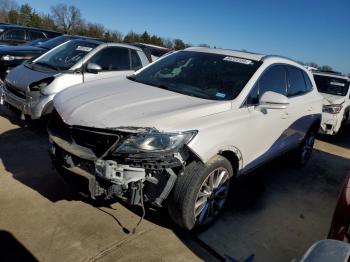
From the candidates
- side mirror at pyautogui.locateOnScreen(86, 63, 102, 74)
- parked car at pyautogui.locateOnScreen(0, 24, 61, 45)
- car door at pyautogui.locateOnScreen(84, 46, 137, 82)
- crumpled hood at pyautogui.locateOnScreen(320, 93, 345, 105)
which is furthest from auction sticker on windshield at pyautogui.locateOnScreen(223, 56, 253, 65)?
parked car at pyautogui.locateOnScreen(0, 24, 61, 45)

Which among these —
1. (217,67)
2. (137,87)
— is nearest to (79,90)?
(137,87)

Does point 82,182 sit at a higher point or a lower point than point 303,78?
lower

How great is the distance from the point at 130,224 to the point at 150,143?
106 centimetres

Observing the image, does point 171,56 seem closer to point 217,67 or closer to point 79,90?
point 217,67

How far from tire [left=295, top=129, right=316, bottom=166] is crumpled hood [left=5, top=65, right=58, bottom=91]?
427 centimetres

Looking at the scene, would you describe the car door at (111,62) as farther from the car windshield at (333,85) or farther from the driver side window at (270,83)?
the car windshield at (333,85)

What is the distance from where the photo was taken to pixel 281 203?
15.1ft

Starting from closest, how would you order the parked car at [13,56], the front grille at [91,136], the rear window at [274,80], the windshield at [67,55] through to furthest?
the front grille at [91,136]
the rear window at [274,80]
the windshield at [67,55]
the parked car at [13,56]

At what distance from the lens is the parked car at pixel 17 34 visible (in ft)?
41.2

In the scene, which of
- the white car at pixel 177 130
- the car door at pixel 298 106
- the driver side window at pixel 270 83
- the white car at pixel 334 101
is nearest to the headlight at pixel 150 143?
the white car at pixel 177 130

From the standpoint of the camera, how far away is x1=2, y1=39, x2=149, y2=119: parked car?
5.48 m

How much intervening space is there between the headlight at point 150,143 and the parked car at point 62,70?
293 centimetres

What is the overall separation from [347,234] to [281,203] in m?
2.16

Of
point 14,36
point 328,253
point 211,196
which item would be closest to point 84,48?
point 211,196
